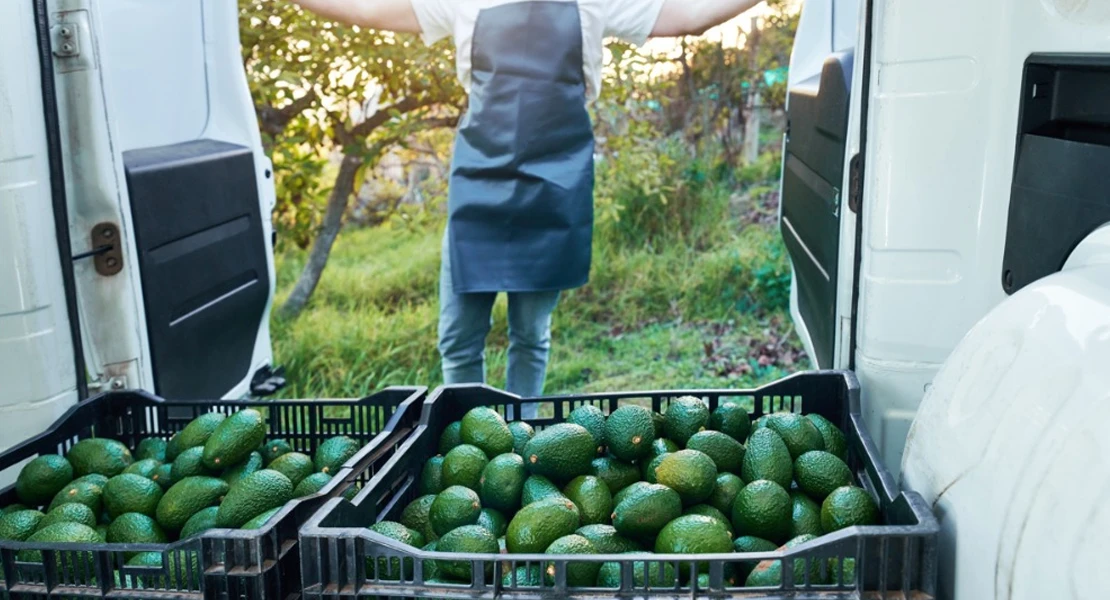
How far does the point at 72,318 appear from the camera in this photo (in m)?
2.27

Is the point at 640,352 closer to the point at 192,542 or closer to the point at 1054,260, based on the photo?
the point at 1054,260

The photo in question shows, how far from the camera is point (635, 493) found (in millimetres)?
1736

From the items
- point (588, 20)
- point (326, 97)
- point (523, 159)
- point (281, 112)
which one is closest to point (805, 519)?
point (523, 159)

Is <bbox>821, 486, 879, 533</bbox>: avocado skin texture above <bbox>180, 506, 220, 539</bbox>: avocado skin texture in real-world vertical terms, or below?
above

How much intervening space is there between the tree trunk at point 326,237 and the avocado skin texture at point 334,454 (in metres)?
3.62

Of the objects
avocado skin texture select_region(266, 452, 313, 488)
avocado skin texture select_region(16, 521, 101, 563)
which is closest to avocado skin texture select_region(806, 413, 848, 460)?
avocado skin texture select_region(266, 452, 313, 488)

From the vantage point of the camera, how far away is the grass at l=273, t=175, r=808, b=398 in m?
5.33

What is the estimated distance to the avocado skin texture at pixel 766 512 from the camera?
5.54ft

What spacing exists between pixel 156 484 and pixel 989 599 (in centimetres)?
145

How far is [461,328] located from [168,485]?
1.68 m

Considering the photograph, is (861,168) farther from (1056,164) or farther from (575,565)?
(575,565)

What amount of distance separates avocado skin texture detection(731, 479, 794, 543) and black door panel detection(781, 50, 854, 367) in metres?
0.82

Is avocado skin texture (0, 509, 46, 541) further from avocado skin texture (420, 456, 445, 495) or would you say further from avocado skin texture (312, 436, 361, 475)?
avocado skin texture (420, 456, 445, 495)

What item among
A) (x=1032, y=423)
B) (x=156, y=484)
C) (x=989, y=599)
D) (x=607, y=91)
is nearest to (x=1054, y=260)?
(x=1032, y=423)
